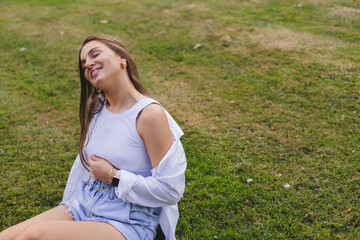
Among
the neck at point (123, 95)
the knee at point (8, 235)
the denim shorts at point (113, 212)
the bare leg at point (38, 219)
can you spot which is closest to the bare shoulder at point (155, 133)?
the neck at point (123, 95)

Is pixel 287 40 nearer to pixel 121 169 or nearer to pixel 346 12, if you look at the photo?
pixel 346 12

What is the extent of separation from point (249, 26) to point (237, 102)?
10.6ft

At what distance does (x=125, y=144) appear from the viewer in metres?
2.24

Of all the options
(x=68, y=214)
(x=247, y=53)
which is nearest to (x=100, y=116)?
(x=68, y=214)

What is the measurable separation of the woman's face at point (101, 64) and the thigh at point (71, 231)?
0.96 m

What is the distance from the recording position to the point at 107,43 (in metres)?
2.43

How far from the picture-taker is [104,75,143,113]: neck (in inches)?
94.0

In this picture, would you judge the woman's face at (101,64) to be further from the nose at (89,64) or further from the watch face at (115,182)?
the watch face at (115,182)

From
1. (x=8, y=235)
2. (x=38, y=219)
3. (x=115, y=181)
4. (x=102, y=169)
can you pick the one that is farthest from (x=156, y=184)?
(x=8, y=235)

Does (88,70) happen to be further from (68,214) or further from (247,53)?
(247,53)

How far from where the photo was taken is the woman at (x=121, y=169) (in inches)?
82.0

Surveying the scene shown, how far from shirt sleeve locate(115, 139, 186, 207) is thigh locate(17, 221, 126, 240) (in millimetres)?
222

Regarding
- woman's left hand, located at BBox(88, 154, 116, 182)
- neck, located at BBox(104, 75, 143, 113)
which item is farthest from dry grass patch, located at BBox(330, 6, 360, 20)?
woman's left hand, located at BBox(88, 154, 116, 182)

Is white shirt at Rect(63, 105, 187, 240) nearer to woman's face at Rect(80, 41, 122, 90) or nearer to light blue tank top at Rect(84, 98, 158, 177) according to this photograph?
light blue tank top at Rect(84, 98, 158, 177)
